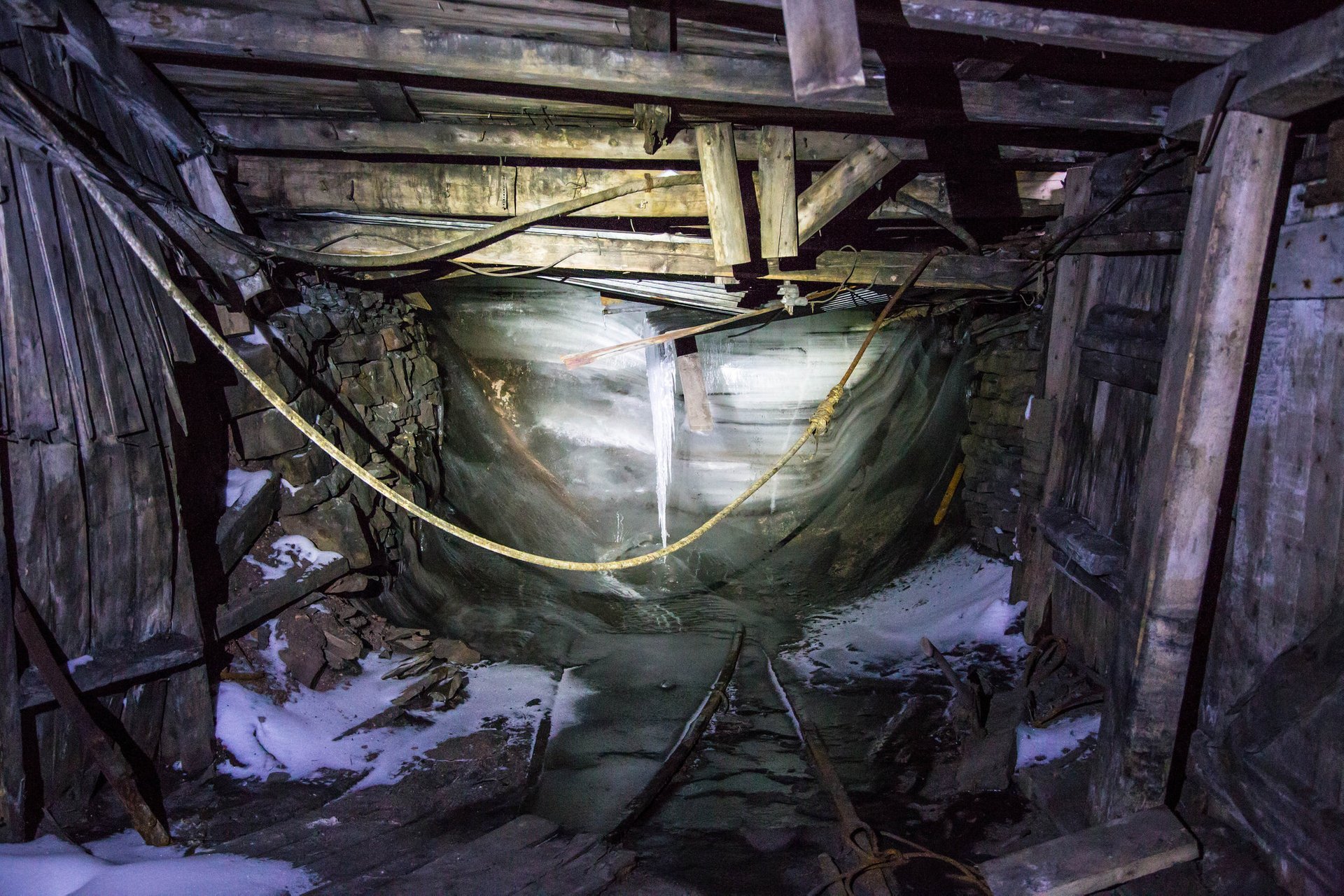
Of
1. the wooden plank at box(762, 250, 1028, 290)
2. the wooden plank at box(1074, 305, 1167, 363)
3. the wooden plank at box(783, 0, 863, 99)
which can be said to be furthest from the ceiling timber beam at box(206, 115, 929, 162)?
the wooden plank at box(783, 0, 863, 99)

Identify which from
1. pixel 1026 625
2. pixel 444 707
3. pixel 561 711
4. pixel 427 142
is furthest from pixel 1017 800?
pixel 427 142

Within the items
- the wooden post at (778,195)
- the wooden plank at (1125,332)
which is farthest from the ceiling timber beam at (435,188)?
the wooden plank at (1125,332)

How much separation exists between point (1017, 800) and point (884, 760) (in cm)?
74

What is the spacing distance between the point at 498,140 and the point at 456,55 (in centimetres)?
90

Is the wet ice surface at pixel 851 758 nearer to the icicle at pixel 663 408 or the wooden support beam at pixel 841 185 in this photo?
the icicle at pixel 663 408

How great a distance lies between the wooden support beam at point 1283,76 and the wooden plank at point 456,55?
125 centimetres

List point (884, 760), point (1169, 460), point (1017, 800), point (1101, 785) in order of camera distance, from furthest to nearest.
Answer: point (884, 760), point (1017, 800), point (1101, 785), point (1169, 460)

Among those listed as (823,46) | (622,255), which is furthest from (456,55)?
Answer: (622,255)

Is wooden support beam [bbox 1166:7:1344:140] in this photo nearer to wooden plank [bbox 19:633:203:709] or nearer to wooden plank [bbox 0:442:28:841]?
wooden plank [bbox 0:442:28:841]

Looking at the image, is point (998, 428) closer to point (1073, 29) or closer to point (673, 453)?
point (673, 453)

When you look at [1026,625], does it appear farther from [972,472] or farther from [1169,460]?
[1169,460]

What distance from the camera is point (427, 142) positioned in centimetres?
393

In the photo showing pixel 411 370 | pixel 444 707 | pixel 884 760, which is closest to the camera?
pixel 884 760

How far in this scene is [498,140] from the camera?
3.91 metres
